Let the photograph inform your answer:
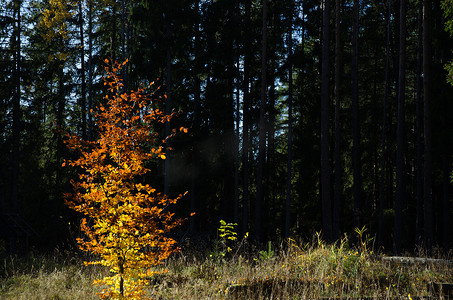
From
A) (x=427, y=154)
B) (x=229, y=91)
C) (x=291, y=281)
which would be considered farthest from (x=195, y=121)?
(x=291, y=281)

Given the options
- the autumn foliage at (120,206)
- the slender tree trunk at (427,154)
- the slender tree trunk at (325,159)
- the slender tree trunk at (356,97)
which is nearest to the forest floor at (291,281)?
the autumn foliage at (120,206)

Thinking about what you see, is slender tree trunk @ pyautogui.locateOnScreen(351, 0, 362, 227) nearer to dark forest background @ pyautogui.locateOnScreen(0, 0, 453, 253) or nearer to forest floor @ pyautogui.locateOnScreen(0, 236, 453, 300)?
dark forest background @ pyautogui.locateOnScreen(0, 0, 453, 253)

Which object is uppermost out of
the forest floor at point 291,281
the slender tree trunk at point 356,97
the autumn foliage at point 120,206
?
the slender tree trunk at point 356,97

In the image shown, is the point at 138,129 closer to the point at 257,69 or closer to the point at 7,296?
the point at 7,296

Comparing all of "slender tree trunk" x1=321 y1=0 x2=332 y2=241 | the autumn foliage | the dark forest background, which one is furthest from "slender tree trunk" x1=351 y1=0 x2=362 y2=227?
the autumn foliage

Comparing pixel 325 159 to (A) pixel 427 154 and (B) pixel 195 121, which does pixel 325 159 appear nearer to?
(A) pixel 427 154

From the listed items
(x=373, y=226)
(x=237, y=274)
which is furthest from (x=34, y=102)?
(x=373, y=226)

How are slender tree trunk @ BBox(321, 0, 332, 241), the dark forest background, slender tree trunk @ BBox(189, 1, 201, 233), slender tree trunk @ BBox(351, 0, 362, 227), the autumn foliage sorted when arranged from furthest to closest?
slender tree trunk @ BBox(189, 1, 201, 233) → the dark forest background → slender tree trunk @ BBox(351, 0, 362, 227) → slender tree trunk @ BBox(321, 0, 332, 241) → the autumn foliage

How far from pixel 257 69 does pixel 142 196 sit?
17667mm

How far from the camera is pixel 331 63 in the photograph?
21688 millimetres

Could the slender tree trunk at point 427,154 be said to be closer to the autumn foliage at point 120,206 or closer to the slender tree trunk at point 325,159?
the slender tree trunk at point 325,159

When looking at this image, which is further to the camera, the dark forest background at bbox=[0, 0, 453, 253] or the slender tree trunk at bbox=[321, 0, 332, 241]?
the dark forest background at bbox=[0, 0, 453, 253]

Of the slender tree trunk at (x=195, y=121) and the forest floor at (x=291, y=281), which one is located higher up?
the slender tree trunk at (x=195, y=121)

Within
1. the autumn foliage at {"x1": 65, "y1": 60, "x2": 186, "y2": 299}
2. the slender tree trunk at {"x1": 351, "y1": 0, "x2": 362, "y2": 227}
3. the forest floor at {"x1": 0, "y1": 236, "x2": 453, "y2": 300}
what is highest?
the slender tree trunk at {"x1": 351, "y1": 0, "x2": 362, "y2": 227}
